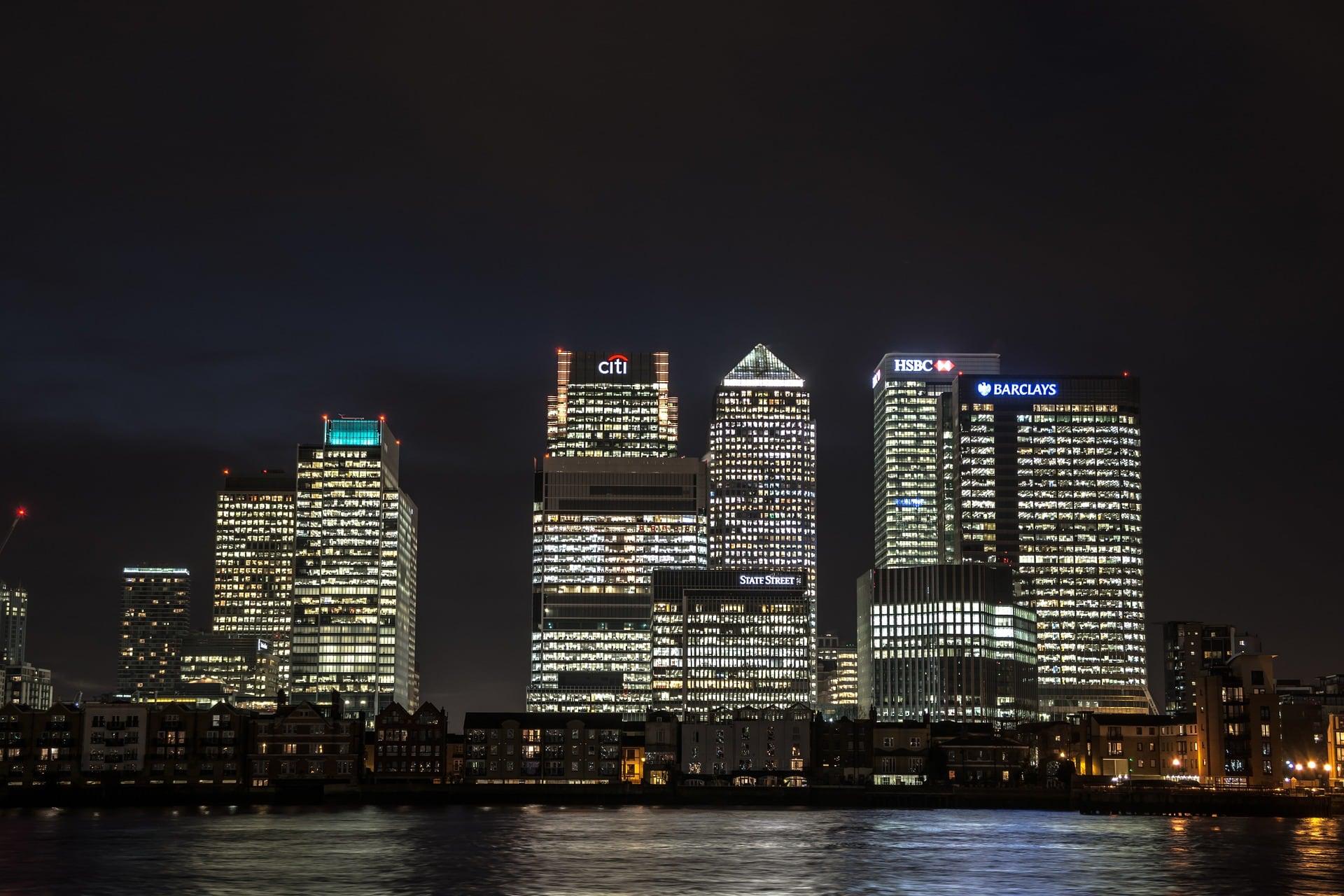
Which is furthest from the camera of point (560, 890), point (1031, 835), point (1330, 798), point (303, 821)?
point (1330, 798)

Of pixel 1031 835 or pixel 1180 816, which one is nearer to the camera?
pixel 1031 835

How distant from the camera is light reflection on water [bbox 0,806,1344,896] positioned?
378ft

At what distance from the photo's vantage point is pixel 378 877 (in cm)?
11838

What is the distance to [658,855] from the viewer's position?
136m

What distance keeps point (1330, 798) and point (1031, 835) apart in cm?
5395

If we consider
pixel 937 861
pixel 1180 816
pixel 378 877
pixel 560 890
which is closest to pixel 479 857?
pixel 378 877

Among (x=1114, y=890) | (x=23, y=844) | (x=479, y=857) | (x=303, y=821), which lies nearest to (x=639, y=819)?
(x=303, y=821)

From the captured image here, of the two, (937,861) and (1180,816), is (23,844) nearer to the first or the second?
(937,861)

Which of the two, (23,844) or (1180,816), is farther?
(1180,816)

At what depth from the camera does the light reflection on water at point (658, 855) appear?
115m

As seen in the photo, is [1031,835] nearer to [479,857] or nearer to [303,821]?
[479,857]

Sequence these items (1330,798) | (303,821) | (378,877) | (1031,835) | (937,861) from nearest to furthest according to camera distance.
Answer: (378,877)
(937,861)
(1031,835)
(303,821)
(1330,798)

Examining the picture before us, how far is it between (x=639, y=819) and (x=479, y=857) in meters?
52.2

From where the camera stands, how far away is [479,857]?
134 metres
